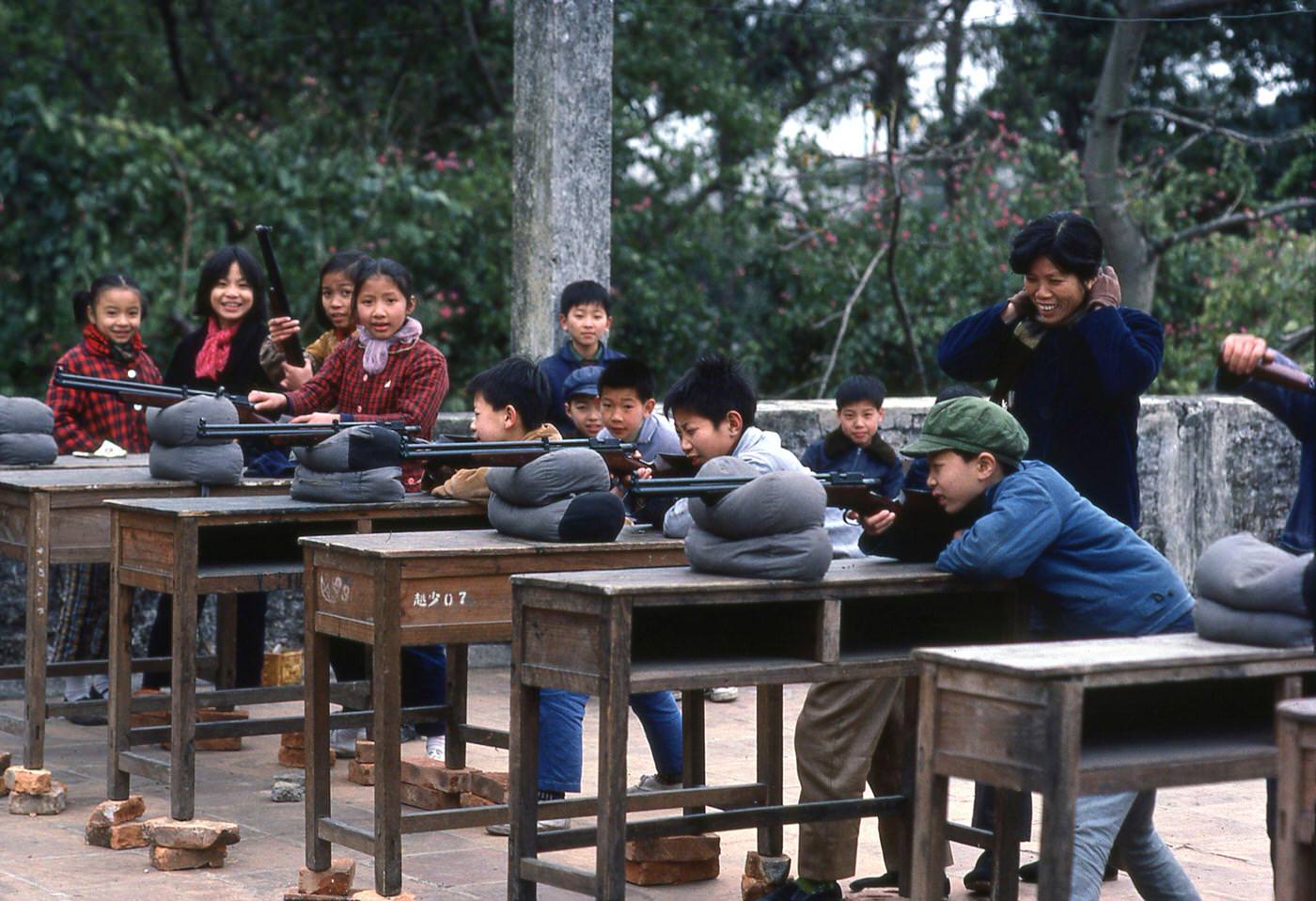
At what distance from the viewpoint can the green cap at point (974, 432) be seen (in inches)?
179

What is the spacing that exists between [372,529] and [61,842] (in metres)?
1.27

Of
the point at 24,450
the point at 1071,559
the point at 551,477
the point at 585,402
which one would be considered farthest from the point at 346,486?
the point at 1071,559

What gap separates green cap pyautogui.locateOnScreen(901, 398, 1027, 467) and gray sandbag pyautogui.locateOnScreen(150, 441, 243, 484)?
8.25 feet

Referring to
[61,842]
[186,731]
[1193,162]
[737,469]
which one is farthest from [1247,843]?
[1193,162]

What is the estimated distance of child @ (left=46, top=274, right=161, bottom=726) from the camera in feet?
24.0

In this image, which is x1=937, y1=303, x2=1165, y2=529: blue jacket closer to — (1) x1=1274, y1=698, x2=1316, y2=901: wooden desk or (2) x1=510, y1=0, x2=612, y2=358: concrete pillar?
(1) x1=1274, y1=698, x2=1316, y2=901: wooden desk

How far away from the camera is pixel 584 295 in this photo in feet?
23.9

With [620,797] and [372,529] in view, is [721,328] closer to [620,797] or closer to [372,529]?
[372,529]

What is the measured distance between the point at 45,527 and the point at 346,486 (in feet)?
3.49

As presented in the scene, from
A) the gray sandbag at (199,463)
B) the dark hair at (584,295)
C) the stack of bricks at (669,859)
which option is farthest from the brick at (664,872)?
the dark hair at (584,295)

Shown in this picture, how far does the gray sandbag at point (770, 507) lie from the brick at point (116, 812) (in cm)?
226

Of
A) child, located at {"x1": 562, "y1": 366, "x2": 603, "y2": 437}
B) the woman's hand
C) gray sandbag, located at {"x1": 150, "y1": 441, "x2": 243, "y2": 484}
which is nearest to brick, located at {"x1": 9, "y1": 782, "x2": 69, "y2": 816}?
gray sandbag, located at {"x1": 150, "y1": 441, "x2": 243, "y2": 484}

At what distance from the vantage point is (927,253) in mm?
13500

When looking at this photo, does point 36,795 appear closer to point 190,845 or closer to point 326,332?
point 190,845
